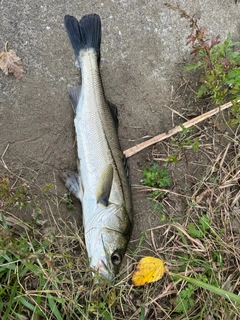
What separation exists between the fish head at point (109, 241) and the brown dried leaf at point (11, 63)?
1555mm

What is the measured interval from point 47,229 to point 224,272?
5.89 feet

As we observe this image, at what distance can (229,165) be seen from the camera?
422cm

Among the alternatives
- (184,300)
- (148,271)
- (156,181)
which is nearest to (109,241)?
(148,271)

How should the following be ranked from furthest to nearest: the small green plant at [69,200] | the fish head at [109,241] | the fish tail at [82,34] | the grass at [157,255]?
the small green plant at [69,200]
the fish tail at [82,34]
the grass at [157,255]
the fish head at [109,241]

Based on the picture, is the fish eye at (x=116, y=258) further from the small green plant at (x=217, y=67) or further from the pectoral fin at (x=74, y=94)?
the small green plant at (x=217, y=67)

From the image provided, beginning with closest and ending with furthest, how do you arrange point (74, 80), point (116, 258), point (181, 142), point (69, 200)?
point (116, 258), point (69, 200), point (74, 80), point (181, 142)

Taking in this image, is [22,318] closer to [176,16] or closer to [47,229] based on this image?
[47,229]

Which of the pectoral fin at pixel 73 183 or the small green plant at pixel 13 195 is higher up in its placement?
the small green plant at pixel 13 195

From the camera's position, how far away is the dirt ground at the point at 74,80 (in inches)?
150

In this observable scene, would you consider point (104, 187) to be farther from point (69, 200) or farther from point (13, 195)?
point (13, 195)

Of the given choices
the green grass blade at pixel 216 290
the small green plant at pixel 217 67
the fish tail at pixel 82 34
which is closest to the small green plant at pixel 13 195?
the fish tail at pixel 82 34

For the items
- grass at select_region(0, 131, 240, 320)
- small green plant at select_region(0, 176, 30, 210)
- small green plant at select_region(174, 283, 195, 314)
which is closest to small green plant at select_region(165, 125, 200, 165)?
grass at select_region(0, 131, 240, 320)

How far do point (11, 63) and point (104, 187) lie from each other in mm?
1480

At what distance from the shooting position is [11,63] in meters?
3.76
